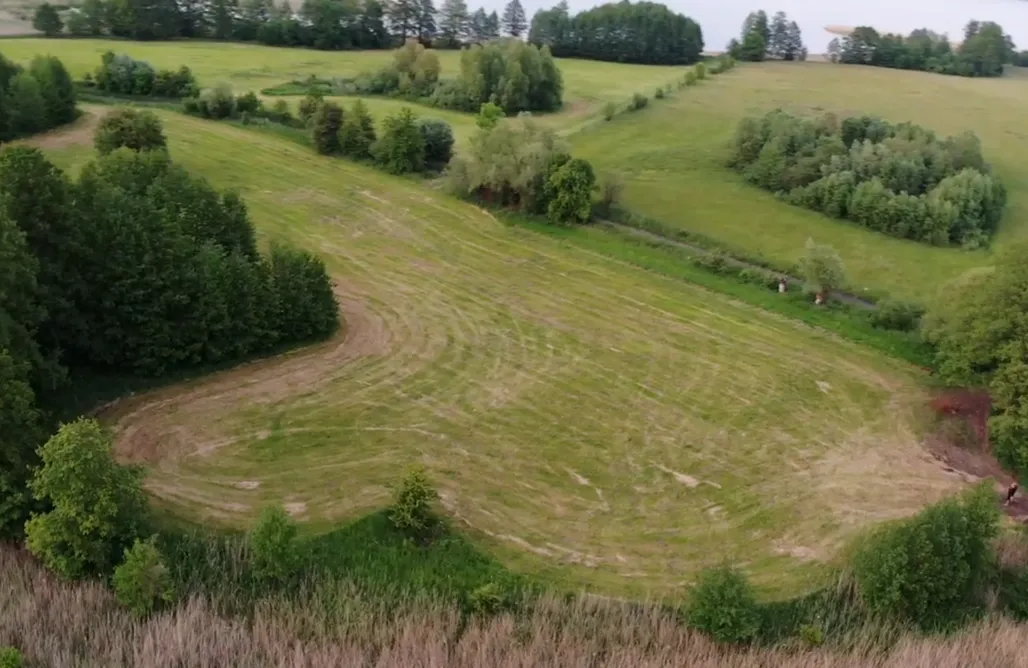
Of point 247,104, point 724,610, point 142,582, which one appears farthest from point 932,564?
point 247,104

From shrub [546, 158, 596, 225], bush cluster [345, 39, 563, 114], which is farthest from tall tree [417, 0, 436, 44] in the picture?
shrub [546, 158, 596, 225]

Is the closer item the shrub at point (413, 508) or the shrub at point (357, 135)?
the shrub at point (413, 508)

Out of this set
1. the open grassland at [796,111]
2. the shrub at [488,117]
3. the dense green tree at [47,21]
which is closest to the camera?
the open grassland at [796,111]

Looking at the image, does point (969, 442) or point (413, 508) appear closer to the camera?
point (413, 508)

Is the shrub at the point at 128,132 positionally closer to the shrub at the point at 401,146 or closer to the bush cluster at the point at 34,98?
the bush cluster at the point at 34,98

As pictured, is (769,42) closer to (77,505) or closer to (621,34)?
(621,34)

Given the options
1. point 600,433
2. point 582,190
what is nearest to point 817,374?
point 600,433

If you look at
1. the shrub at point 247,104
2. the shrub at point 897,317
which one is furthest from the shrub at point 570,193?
the shrub at point 247,104
